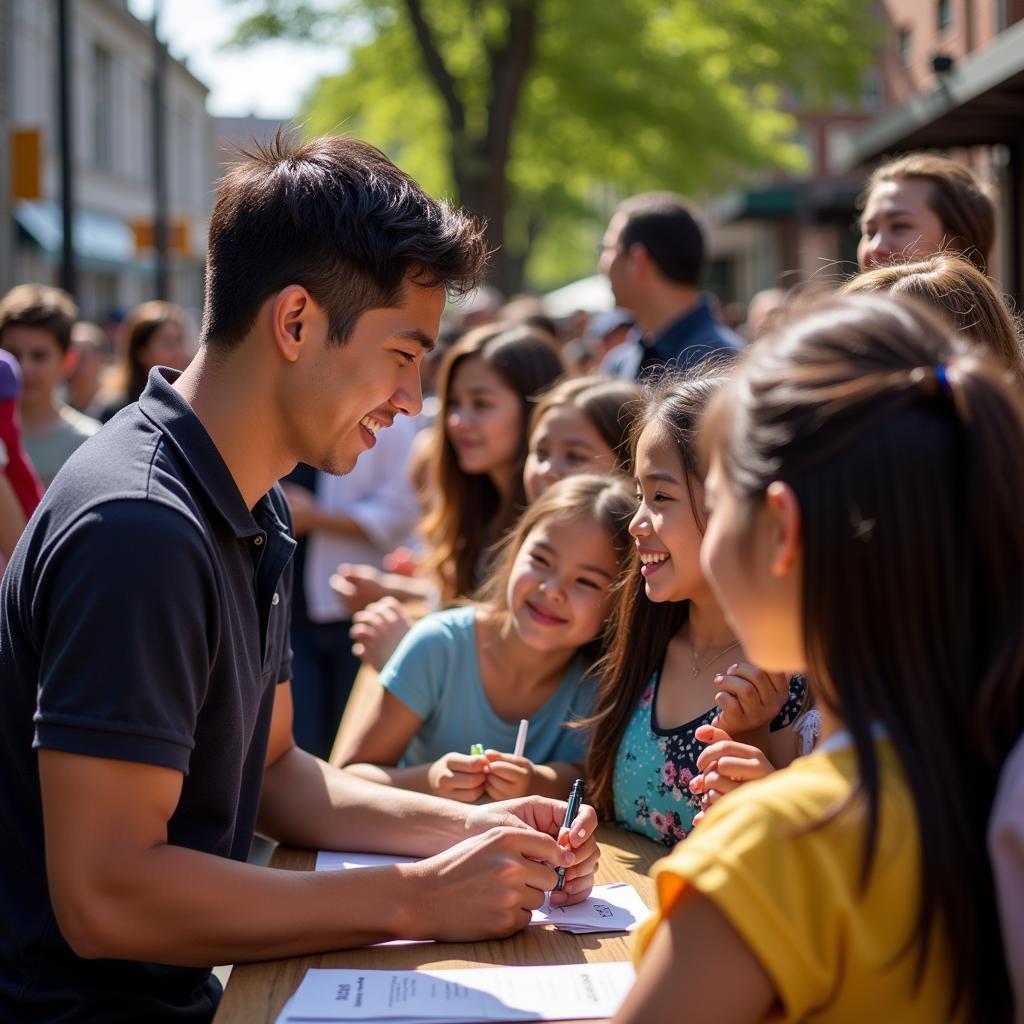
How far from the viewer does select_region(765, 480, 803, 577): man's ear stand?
1132mm

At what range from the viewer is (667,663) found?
235 cm

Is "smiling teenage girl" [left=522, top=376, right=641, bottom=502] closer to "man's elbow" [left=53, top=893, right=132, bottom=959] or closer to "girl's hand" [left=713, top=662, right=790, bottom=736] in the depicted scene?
"girl's hand" [left=713, top=662, right=790, bottom=736]

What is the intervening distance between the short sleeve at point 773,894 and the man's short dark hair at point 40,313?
4.63 m

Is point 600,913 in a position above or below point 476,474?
below

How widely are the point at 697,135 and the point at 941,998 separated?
1894 cm

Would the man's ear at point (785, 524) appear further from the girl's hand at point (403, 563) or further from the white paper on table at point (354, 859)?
the girl's hand at point (403, 563)

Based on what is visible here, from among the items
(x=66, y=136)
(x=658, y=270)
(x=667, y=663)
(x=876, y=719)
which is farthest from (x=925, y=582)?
(x=66, y=136)

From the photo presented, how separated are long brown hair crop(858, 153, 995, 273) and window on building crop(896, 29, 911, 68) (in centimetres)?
1948

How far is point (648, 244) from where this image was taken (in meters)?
5.28

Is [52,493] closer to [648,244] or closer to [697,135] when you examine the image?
[648,244]

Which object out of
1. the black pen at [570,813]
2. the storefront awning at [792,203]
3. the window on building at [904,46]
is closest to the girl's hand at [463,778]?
the black pen at [570,813]

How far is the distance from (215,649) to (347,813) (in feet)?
1.95

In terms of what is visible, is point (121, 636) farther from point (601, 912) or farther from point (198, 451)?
point (601, 912)

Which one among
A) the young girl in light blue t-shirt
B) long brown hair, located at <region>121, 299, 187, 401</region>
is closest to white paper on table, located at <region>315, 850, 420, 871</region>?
the young girl in light blue t-shirt
